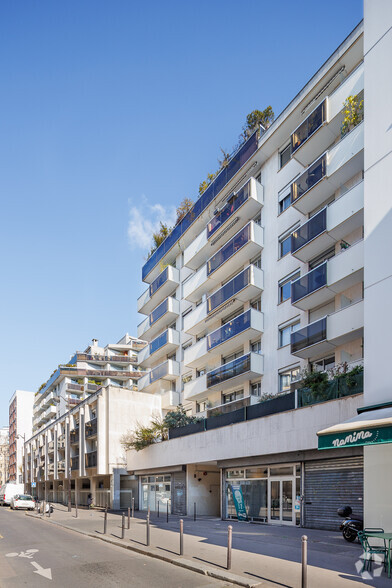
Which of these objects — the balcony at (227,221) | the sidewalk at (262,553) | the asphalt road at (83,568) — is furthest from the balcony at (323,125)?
the asphalt road at (83,568)

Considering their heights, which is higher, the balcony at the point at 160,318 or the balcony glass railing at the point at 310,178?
the balcony glass railing at the point at 310,178

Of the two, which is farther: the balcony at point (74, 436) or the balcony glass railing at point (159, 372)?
the balcony at point (74, 436)

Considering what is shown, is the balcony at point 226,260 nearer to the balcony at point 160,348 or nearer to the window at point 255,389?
the balcony at point 160,348

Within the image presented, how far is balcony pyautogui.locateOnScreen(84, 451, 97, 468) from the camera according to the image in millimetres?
38862

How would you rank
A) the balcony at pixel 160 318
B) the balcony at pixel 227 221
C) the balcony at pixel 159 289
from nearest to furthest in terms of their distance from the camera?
the balcony at pixel 227 221 → the balcony at pixel 160 318 → the balcony at pixel 159 289

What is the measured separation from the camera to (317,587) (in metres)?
9.31

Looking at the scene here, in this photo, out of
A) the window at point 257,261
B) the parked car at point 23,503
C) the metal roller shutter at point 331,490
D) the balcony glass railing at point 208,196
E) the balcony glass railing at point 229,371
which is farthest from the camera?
the parked car at point 23,503

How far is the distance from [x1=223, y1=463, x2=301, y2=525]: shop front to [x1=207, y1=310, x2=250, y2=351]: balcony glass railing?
7235 mm

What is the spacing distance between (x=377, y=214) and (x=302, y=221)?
11.8 m

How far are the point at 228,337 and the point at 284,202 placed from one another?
7916 millimetres

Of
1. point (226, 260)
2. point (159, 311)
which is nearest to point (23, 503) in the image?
point (159, 311)

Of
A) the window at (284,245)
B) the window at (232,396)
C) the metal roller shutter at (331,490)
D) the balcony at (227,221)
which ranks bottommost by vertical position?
the metal roller shutter at (331,490)

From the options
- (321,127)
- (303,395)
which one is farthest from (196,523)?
(321,127)

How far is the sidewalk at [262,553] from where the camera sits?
33.0 feet
